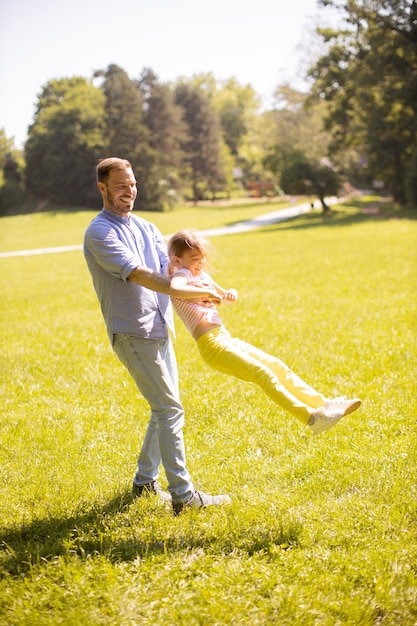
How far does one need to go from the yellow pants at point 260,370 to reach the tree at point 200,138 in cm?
5207

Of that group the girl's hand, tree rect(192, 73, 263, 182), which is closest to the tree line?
tree rect(192, 73, 263, 182)

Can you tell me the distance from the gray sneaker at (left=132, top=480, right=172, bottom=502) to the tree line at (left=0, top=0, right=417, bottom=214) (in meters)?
24.6

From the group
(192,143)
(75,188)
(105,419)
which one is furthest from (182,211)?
(105,419)

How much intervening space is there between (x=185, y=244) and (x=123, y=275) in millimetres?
569

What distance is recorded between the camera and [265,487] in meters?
4.20

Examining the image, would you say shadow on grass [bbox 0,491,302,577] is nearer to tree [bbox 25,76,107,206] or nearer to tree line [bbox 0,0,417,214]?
tree line [bbox 0,0,417,214]

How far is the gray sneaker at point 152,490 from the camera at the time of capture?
4111 millimetres

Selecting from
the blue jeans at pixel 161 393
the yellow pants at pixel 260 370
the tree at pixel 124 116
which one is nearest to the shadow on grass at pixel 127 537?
the blue jeans at pixel 161 393

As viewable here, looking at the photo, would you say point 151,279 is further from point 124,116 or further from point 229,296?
point 124,116

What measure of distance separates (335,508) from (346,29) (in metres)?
33.2

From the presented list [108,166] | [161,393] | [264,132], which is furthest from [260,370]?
[264,132]

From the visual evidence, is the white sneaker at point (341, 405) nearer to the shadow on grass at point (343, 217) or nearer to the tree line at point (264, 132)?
the shadow on grass at point (343, 217)

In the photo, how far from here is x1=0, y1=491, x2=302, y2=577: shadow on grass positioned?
3.50m

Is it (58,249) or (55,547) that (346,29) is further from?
(55,547)
